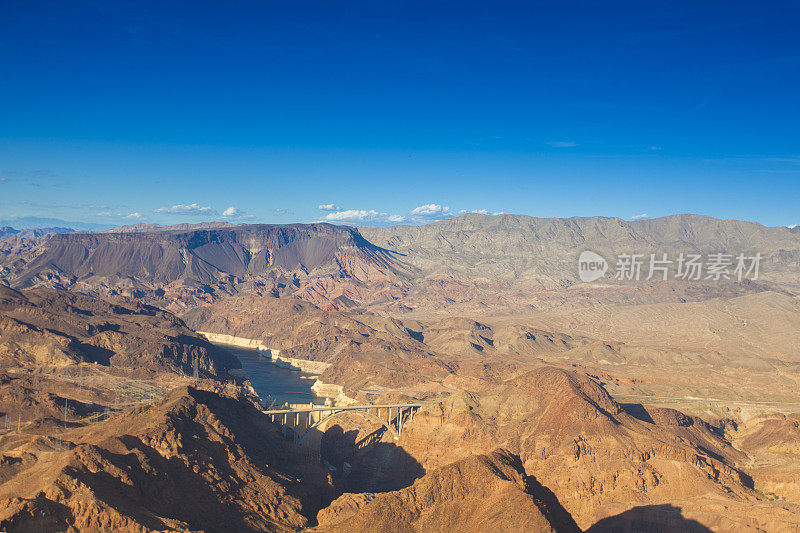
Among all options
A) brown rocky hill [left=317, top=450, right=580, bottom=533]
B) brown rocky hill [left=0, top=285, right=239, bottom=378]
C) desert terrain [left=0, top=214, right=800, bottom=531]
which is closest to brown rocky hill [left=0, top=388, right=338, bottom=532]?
desert terrain [left=0, top=214, right=800, bottom=531]

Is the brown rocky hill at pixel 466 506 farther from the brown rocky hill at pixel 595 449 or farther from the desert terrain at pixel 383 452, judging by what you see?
the brown rocky hill at pixel 595 449

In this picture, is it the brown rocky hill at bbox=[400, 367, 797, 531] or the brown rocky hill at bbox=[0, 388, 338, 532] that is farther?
the brown rocky hill at bbox=[400, 367, 797, 531]

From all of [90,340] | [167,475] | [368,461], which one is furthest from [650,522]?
[90,340]

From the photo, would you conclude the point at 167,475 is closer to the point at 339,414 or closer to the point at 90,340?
the point at 339,414

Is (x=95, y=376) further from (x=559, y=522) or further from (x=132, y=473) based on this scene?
(x=559, y=522)

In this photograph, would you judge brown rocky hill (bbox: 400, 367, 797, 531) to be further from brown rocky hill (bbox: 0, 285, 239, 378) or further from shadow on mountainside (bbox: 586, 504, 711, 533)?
brown rocky hill (bbox: 0, 285, 239, 378)

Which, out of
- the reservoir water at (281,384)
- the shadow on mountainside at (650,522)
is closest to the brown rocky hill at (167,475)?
the shadow on mountainside at (650,522)
